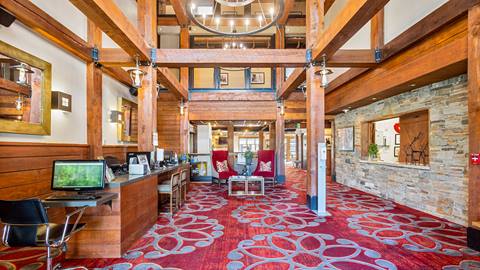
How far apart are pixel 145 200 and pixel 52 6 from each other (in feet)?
10.6

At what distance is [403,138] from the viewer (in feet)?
20.0

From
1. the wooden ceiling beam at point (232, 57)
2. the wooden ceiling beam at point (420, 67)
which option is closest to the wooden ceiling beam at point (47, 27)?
the wooden ceiling beam at point (232, 57)

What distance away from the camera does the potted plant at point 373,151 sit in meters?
6.46

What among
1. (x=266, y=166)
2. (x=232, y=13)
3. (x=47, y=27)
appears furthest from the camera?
(x=232, y=13)

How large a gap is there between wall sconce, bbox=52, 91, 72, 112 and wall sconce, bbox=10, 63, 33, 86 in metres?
→ 0.55

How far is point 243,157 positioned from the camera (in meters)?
7.17

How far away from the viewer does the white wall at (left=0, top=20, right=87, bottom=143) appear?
129 inches

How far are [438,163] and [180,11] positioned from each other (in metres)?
7.01

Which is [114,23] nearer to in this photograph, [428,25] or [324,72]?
[324,72]

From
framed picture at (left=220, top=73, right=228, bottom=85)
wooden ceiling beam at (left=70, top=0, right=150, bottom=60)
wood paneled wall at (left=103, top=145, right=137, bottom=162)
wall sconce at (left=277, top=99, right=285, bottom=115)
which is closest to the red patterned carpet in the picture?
wood paneled wall at (left=103, top=145, right=137, bottom=162)

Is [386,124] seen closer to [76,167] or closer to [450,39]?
[450,39]

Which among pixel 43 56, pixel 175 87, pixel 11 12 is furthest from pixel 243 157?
pixel 11 12

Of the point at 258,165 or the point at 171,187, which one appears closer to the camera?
the point at 171,187

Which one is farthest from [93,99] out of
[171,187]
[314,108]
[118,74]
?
[314,108]
